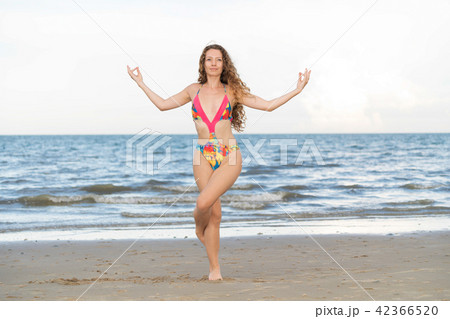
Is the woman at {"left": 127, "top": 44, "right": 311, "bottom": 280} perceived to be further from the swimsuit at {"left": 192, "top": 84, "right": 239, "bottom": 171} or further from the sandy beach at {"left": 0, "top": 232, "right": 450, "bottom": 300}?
the sandy beach at {"left": 0, "top": 232, "right": 450, "bottom": 300}

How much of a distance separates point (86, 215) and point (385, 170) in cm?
1604

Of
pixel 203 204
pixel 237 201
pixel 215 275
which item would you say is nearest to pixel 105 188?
pixel 237 201

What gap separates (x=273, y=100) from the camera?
538 centimetres

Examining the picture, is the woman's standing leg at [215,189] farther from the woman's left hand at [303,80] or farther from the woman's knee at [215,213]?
the woman's left hand at [303,80]

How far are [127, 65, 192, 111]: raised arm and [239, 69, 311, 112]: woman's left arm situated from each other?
2.01 feet

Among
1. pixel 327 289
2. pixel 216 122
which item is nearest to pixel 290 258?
pixel 327 289

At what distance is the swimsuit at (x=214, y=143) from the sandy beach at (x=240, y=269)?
4.21 ft

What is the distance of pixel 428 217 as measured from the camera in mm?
11773

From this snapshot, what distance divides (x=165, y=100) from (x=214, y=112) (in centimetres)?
54

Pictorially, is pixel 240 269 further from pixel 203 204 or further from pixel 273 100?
pixel 273 100

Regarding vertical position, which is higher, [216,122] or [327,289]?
[216,122]

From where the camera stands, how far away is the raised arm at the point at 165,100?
5621 mm

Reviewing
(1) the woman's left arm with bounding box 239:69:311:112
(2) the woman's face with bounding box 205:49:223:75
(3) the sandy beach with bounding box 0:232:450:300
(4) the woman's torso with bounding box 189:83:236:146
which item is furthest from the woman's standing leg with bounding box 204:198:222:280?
(2) the woman's face with bounding box 205:49:223:75

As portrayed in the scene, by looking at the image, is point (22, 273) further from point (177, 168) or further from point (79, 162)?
point (79, 162)
